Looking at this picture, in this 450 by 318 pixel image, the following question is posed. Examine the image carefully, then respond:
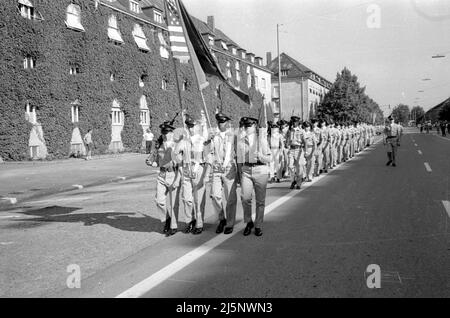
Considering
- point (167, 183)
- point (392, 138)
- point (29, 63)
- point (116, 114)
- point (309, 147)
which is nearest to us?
point (167, 183)

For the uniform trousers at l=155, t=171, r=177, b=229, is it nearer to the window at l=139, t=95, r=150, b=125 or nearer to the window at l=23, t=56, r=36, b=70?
the window at l=23, t=56, r=36, b=70

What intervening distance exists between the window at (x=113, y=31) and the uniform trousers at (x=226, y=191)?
24.0 meters

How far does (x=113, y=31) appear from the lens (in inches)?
1118

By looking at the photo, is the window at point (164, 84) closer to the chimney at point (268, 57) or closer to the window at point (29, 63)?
the window at point (29, 63)

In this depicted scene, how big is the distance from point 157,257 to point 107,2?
26300 mm

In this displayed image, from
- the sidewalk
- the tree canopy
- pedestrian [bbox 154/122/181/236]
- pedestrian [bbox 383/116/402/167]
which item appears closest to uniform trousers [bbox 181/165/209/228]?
pedestrian [bbox 154/122/181/236]

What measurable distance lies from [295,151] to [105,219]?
5425 mm

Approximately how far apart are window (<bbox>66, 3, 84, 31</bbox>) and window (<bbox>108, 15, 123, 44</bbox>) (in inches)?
108

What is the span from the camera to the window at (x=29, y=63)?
2225 cm

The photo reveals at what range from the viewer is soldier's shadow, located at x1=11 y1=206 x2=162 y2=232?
694 centimetres

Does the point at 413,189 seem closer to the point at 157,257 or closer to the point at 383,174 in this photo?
the point at 383,174

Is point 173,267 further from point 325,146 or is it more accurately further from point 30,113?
point 30,113

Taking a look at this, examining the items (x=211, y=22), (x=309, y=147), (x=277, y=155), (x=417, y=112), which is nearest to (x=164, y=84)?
(x=211, y=22)
